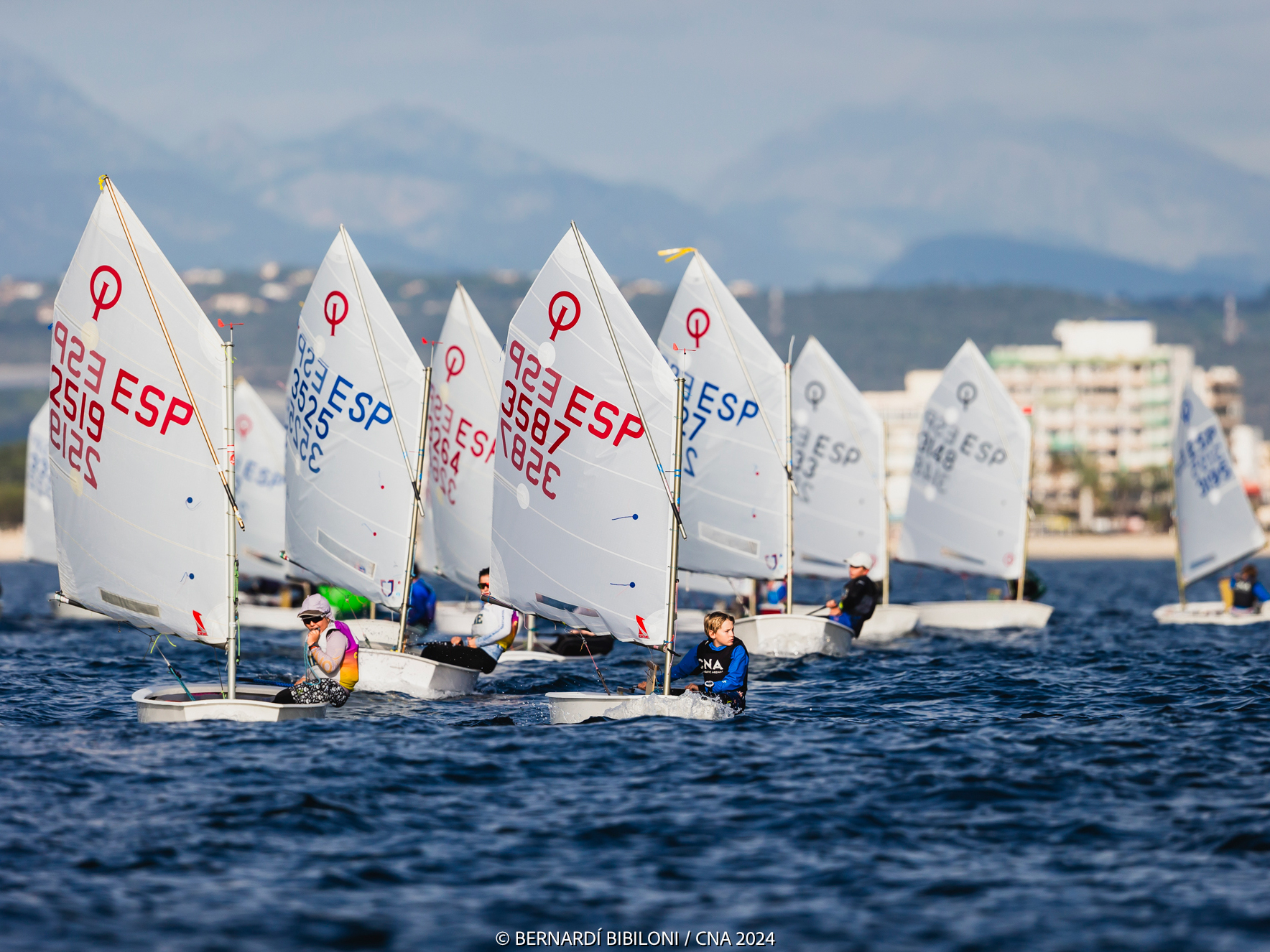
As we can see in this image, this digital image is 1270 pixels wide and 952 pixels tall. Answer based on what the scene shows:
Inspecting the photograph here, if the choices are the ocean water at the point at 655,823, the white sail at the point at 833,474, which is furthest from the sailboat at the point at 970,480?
the ocean water at the point at 655,823

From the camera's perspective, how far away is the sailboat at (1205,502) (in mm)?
42094

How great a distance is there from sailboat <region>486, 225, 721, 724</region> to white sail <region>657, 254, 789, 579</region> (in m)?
10.5

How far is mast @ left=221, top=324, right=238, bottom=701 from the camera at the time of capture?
19.0m

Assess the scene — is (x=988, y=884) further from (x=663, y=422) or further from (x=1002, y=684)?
(x=1002, y=684)

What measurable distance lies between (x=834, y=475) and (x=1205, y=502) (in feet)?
38.3

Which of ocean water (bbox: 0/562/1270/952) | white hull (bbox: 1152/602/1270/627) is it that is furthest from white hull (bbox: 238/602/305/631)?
white hull (bbox: 1152/602/1270/627)

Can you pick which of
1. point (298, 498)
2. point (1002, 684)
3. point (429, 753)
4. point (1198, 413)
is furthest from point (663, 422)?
point (1198, 413)

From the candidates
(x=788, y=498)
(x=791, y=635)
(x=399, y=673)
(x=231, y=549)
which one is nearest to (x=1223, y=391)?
(x=788, y=498)

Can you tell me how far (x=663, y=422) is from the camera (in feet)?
66.4

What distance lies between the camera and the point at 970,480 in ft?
135

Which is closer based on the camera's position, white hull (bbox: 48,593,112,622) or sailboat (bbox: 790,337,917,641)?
sailboat (bbox: 790,337,917,641)

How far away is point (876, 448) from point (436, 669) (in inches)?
772

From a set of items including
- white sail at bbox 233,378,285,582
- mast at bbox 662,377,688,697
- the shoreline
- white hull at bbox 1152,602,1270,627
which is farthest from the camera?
the shoreline

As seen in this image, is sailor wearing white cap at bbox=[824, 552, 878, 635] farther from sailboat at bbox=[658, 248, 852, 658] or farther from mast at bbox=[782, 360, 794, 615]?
sailboat at bbox=[658, 248, 852, 658]
